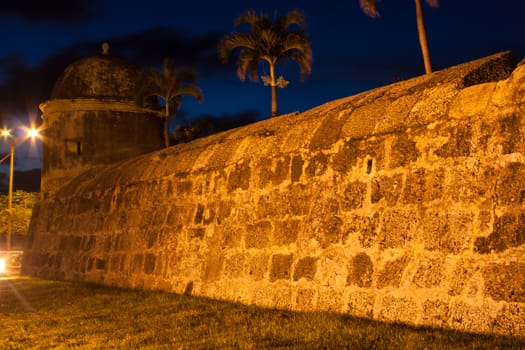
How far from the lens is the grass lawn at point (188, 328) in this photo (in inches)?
188

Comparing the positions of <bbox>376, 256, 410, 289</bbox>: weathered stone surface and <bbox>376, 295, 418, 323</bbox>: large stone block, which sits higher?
<bbox>376, 256, 410, 289</bbox>: weathered stone surface

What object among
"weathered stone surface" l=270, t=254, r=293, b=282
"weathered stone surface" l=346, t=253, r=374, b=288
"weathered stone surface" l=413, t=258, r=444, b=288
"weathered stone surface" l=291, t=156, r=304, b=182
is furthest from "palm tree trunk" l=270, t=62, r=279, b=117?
"weathered stone surface" l=413, t=258, r=444, b=288

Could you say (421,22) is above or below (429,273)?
above

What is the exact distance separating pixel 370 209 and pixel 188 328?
206 cm

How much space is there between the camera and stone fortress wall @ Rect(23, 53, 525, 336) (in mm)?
4926

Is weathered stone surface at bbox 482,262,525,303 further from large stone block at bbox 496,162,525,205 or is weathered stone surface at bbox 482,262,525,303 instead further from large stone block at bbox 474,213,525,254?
large stone block at bbox 496,162,525,205

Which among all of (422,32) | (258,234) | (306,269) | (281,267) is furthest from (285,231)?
(422,32)

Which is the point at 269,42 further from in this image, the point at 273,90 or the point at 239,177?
the point at 239,177

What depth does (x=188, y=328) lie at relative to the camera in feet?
20.1

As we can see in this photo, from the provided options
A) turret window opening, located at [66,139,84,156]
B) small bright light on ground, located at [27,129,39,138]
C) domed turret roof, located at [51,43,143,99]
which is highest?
domed turret roof, located at [51,43,143,99]

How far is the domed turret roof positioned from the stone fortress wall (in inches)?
297

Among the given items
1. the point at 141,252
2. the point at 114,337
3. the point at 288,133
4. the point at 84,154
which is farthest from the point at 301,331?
the point at 84,154

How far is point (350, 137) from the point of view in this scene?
21.5 feet

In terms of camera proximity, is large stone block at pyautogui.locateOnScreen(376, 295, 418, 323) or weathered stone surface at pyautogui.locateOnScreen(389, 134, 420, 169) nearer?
large stone block at pyautogui.locateOnScreen(376, 295, 418, 323)
